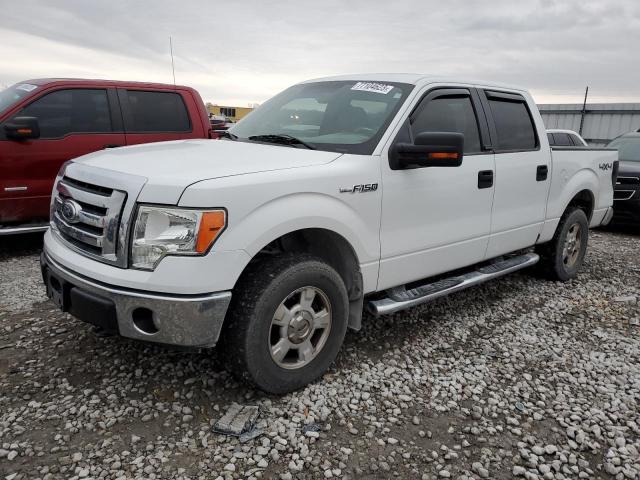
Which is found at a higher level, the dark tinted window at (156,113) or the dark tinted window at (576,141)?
the dark tinted window at (156,113)

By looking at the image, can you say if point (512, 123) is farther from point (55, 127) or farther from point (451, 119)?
point (55, 127)

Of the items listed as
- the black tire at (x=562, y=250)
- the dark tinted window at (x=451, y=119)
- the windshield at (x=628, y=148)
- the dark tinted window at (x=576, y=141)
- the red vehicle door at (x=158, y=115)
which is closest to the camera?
the dark tinted window at (x=451, y=119)

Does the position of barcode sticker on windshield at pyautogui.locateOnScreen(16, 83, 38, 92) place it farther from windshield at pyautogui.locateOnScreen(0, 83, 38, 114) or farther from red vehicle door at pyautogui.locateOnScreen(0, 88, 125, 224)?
red vehicle door at pyautogui.locateOnScreen(0, 88, 125, 224)

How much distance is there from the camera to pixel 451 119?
12.4 feet

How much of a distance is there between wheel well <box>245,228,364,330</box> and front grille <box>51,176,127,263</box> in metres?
0.86

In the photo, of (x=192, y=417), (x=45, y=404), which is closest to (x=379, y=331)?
(x=192, y=417)

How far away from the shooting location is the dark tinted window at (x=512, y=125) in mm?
4195

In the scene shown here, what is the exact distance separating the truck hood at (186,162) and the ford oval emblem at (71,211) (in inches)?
7.5

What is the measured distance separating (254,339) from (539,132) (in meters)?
3.44

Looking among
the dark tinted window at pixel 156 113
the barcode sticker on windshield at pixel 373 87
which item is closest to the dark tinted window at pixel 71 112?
the dark tinted window at pixel 156 113

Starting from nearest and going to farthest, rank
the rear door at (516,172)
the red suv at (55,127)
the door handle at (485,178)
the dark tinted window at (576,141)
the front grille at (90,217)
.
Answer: the front grille at (90,217) < the door handle at (485,178) < the rear door at (516,172) < the red suv at (55,127) < the dark tinted window at (576,141)

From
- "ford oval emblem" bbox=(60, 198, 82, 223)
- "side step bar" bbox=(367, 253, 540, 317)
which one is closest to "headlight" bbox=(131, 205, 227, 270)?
"ford oval emblem" bbox=(60, 198, 82, 223)

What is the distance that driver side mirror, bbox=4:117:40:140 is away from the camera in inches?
204

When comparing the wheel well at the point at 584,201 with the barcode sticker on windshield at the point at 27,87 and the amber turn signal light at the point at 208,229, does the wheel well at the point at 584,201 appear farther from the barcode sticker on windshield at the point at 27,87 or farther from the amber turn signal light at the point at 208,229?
the barcode sticker on windshield at the point at 27,87
